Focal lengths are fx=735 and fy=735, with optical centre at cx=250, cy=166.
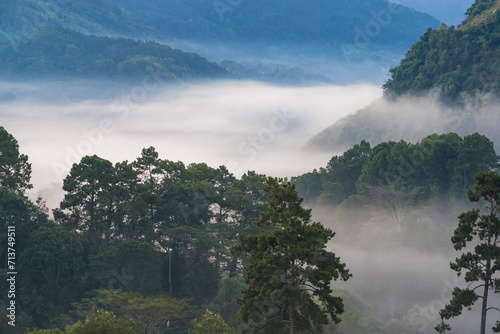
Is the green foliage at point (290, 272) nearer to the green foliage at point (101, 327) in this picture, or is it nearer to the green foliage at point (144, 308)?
the green foliage at point (101, 327)

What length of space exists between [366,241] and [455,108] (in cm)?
8314

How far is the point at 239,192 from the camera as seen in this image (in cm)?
7962

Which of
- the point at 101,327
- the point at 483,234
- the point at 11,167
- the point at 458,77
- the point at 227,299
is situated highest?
the point at 458,77

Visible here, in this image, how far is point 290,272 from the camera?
3631 cm

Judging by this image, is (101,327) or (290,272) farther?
(101,327)

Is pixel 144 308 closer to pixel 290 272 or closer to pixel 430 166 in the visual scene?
pixel 290 272
